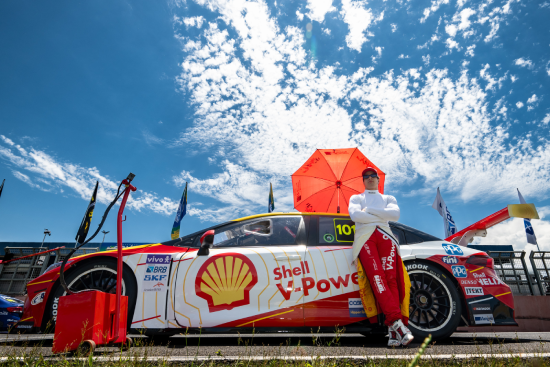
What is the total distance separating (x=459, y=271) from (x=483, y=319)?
0.53 meters

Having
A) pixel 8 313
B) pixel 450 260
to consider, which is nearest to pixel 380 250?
pixel 450 260

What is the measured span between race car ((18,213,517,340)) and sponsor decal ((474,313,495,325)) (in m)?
0.01

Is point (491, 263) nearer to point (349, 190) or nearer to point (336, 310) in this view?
point (336, 310)

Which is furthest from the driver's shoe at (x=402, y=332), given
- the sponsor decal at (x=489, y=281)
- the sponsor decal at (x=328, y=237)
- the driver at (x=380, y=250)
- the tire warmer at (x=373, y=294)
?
the sponsor decal at (x=489, y=281)

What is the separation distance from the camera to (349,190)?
685 cm

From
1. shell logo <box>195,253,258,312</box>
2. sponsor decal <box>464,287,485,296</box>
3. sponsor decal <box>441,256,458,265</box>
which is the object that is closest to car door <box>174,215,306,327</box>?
shell logo <box>195,253,258,312</box>

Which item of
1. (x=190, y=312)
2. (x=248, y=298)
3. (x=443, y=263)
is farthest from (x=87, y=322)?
(x=443, y=263)

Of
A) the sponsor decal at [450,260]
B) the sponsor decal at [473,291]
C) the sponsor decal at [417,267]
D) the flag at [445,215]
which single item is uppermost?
the flag at [445,215]

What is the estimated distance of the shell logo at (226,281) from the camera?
10.6 feet

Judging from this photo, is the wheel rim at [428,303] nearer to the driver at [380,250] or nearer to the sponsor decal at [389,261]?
the driver at [380,250]

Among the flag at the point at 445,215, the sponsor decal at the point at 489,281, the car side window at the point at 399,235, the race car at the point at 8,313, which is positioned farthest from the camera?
the flag at the point at 445,215

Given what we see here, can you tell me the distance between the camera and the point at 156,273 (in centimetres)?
333

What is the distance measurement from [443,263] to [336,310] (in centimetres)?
135

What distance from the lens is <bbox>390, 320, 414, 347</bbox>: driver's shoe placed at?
2879 millimetres
